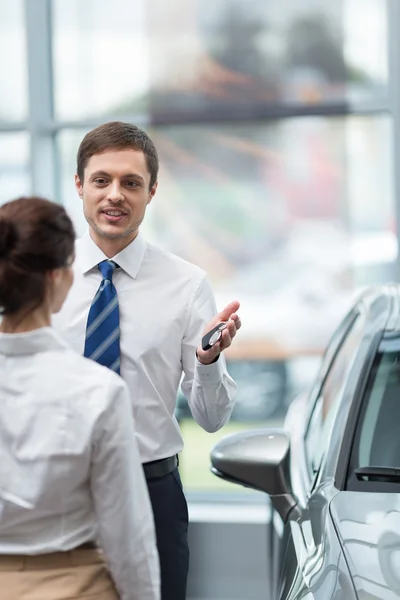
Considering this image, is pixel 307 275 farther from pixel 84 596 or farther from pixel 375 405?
pixel 84 596

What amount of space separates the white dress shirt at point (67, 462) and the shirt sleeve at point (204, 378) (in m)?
0.58

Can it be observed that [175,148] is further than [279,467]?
Yes

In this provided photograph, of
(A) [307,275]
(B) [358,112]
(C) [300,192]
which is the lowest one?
(A) [307,275]

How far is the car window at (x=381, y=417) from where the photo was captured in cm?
262

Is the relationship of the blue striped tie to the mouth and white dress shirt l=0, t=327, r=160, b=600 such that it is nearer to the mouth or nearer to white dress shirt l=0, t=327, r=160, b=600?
the mouth

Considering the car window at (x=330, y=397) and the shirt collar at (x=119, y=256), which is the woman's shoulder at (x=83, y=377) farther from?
the car window at (x=330, y=397)

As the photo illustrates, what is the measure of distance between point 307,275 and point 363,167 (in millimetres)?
583

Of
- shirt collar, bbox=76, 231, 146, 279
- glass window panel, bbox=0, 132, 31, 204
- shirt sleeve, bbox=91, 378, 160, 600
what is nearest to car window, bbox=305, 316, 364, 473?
shirt collar, bbox=76, 231, 146, 279

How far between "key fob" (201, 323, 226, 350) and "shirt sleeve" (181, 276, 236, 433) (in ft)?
0.28

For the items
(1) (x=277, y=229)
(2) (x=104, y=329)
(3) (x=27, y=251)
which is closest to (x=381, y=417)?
(2) (x=104, y=329)

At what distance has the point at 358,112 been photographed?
5703 millimetres

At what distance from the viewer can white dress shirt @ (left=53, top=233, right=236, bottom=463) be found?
2.46m

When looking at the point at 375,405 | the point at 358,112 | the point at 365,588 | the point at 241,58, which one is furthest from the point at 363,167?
the point at 365,588

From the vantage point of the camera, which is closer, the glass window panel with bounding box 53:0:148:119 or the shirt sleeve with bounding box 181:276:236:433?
the shirt sleeve with bounding box 181:276:236:433
